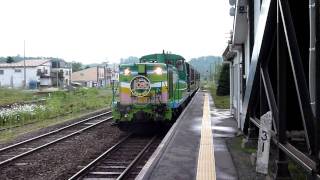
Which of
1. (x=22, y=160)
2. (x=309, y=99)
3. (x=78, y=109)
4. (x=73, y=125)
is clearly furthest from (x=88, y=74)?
(x=309, y=99)

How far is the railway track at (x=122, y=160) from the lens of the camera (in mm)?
11609

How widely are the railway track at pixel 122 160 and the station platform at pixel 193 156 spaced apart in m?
0.78

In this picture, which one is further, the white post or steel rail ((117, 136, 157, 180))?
steel rail ((117, 136, 157, 180))

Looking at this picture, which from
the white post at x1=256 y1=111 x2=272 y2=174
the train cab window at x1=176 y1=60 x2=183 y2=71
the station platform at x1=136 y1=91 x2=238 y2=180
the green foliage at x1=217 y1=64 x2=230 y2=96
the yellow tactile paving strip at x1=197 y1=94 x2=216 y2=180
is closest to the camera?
the white post at x1=256 y1=111 x2=272 y2=174

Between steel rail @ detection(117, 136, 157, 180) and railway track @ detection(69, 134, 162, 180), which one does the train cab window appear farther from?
steel rail @ detection(117, 136, 157, 180)

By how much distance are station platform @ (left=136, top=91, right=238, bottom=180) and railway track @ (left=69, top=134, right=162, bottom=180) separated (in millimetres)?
783

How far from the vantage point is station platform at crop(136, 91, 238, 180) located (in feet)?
31.2

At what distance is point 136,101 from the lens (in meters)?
18.0

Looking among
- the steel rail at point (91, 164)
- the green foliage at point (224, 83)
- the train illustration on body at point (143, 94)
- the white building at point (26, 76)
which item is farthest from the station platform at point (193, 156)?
the white building at point (26, 76)

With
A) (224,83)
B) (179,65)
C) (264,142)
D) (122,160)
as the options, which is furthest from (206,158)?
(224,83)

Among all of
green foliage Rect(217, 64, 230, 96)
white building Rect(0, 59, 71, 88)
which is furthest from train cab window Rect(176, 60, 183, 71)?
white building Rect(0, 59, 71, 88)

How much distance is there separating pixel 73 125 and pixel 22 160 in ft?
30.8

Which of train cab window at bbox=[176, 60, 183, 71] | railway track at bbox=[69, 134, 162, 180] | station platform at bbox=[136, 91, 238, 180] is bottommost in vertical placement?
railway track at bbox=[69, 134, 162, 180]

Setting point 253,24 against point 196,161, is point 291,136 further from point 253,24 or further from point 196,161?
point 253,24
